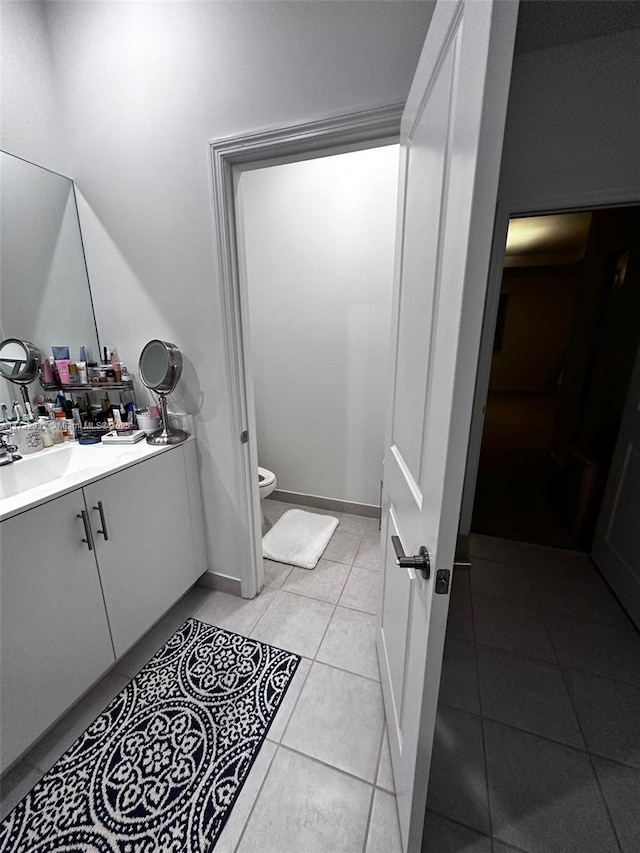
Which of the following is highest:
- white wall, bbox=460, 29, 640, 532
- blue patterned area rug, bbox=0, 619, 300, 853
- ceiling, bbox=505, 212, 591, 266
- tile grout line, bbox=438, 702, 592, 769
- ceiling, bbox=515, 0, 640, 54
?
ceiling, bbox=505, 212, 591, 266

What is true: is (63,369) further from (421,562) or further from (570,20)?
(570,20)

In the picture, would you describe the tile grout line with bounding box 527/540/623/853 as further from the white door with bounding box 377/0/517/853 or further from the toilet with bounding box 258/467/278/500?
the toilet with bounding box 258/467/278/500

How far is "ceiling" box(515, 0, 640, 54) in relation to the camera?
46.1 inches

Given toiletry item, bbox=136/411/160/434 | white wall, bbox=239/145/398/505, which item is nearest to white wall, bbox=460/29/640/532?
white wall, bbox=239/145/398/505

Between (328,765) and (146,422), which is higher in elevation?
(146,422)

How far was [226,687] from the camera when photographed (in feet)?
4.24

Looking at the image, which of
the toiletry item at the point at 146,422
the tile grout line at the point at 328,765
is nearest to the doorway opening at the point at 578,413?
the tile grout line at the point at 328,765

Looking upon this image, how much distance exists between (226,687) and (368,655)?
1.94 ft

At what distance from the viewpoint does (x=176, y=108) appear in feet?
4.10

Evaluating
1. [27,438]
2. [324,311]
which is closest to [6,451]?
[27,438]

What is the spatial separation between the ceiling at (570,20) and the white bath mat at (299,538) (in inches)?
102

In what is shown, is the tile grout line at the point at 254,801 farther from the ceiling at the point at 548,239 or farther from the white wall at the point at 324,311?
the ceiling at the point at 548,239

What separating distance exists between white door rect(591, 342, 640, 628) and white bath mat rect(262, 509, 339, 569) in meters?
1.57

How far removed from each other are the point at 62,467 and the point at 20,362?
1.66 feet
